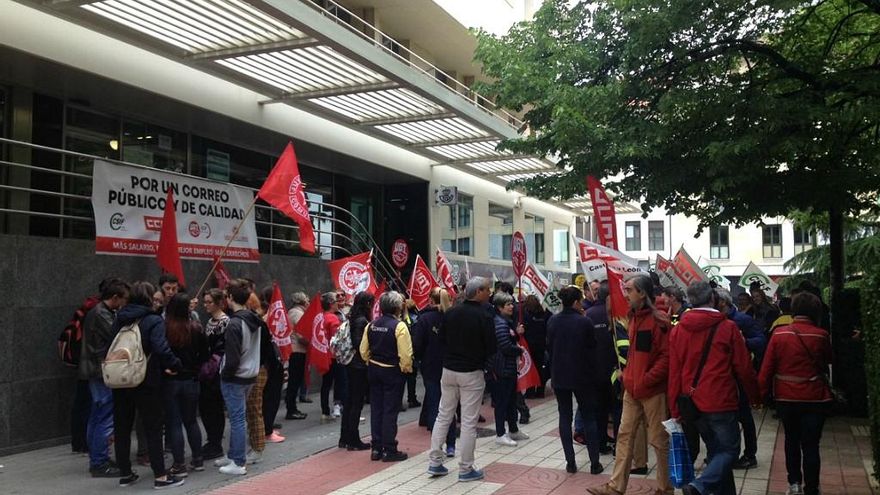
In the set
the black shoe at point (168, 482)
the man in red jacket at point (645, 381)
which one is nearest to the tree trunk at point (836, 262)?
the man in red jacket at point (645, 381)

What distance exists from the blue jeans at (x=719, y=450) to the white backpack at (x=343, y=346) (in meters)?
4.27

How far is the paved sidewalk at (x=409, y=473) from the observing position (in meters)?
7.08

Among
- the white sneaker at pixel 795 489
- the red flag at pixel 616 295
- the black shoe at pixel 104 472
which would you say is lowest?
the black shoe at pixel 104 472

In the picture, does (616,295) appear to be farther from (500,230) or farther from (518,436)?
(500,230)

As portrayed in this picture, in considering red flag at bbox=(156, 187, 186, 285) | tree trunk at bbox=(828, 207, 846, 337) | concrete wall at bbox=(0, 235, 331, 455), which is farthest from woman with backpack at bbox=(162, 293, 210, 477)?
tree trunk at bbox=(828, 207, 846, 337)

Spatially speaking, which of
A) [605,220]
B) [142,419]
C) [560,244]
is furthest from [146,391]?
[560,244]

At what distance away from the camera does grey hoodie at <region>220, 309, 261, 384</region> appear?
7383mm

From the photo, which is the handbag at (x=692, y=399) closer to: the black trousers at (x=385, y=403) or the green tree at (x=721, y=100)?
the black trousers at (x=385, y=403)

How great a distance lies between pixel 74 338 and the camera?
8531mm

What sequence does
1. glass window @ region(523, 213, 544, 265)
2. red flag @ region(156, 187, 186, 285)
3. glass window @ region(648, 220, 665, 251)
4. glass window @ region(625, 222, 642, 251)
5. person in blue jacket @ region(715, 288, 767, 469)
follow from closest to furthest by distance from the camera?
1. person in blue jacket @ region(715, 288, 767, 469)
2. red flag @ region(156, 187, 186, 285)
3. glass window @ region(523, 213, 544, 265)
4. glass window @ region(648, 220, 665, 251)
5. glass window @ region(625, 222, 642, 251)

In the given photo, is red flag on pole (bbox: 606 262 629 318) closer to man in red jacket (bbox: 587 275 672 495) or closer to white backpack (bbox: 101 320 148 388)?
man in red jacket (bbox: 587 275 672 495)

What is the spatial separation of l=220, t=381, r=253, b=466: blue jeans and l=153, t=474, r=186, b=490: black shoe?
596mm

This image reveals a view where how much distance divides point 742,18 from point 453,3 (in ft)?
34.3

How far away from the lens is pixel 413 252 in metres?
21.7
